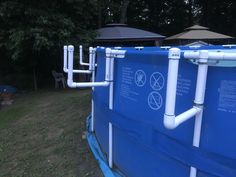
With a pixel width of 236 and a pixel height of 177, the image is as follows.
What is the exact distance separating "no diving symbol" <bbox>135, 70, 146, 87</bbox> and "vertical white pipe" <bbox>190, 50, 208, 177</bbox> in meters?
0.83

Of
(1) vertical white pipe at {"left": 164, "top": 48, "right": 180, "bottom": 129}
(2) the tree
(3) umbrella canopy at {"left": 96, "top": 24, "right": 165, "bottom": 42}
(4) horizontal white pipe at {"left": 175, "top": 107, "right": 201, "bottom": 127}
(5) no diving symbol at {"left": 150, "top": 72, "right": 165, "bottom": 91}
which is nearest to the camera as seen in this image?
(1) vertical white pipe at {"left": 164, "top": 48, "right": 180, "bottom": 129}

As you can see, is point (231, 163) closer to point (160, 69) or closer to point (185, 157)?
point (185, 157)

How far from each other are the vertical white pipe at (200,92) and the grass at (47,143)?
6.02 feet

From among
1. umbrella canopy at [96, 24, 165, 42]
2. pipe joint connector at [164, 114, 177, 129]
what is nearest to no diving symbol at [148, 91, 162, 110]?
pipe joint connector at [164, 114, 177, 129]

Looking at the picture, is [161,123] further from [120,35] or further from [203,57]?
[120,35]

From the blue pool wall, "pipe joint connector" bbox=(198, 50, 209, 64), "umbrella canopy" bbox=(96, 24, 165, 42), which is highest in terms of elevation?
"umbrella canopy" bbox=(96, 24, 165, 42)

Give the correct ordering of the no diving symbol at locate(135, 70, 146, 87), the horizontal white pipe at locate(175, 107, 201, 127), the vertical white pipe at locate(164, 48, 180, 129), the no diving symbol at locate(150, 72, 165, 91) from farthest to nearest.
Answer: the no diving symbol at locate(135, 70, 146, 87)
the no diving symbol at locate(150, 72, 165, 91)
the horizontal white pipe at locate(175, 107, 201, 127)
the vertical white pipe at locate(164, 48, 180, 129)

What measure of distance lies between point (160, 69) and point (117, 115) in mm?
950

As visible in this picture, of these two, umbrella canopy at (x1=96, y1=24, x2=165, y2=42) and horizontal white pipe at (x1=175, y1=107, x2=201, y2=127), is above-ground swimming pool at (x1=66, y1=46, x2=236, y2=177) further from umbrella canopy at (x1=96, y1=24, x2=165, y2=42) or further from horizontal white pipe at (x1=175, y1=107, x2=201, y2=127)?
umbrella canopy at (x1=96, y1=24, x2=165, y2=42)

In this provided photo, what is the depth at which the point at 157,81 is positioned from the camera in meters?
2.88

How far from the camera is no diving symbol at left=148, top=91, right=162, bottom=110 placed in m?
2.85

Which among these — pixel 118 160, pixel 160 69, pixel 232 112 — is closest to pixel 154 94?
pixel 160 69

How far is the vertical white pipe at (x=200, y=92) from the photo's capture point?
86.5 inches

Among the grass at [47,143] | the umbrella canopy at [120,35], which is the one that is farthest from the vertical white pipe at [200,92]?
the umbrella canopy at [120,35]
